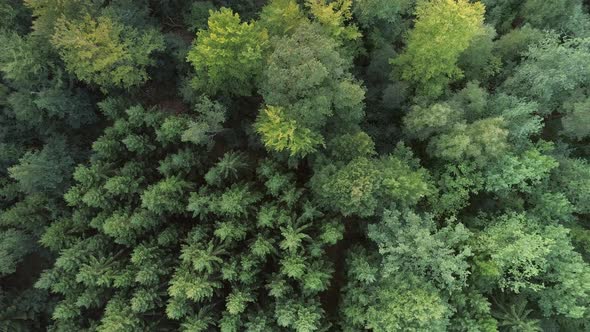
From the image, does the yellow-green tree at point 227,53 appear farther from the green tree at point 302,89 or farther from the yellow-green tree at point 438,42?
the yellow-green tree at point 438,42

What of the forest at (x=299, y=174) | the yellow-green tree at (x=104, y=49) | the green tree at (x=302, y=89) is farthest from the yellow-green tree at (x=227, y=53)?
the yellow-green tree at (x=104, y=49)

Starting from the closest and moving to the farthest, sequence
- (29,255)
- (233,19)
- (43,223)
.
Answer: (233,19), (43,223), (29,255)

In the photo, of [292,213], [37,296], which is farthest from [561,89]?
[37,296]

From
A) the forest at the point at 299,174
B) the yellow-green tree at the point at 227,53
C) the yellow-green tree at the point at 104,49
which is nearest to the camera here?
the forest at the point at 299,174

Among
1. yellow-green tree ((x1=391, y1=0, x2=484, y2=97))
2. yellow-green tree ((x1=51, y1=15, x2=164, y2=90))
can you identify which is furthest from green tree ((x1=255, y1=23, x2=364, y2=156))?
yellow-green tree ((x1=51, y1=15, x2=164, y2=90))

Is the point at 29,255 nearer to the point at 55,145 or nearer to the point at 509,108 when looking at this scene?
the point at 55,145

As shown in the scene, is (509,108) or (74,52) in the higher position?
(509,108)
